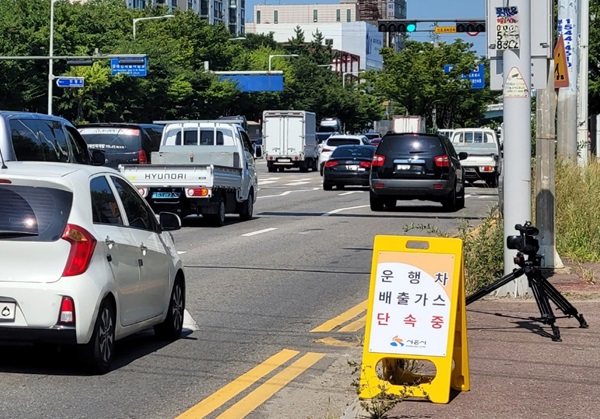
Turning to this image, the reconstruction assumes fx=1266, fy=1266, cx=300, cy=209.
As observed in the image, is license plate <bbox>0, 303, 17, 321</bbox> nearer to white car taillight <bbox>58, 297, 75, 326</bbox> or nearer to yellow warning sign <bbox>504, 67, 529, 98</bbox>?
white car taillight <bbox>58, 297, 75, 326</bbox>

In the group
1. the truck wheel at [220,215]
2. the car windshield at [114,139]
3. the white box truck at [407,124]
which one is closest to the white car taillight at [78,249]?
the truck wheel at [220,215]

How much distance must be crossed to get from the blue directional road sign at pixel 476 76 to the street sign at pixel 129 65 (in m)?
38.7

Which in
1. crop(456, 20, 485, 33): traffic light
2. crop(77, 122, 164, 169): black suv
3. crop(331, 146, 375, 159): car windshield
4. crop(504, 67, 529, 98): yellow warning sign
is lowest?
crop(331, 146, 375, 159): car windshield

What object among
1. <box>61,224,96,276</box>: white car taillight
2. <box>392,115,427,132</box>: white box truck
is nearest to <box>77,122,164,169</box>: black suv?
<box>61,224,96,276</box>: white car taillight

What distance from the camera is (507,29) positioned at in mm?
12344

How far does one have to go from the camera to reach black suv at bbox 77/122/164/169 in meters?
31.2

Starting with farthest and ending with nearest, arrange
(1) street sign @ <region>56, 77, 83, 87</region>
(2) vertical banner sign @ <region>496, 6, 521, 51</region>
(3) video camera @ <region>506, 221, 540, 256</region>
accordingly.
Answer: (1) street sign @ <region>56, 77, 83, 87</region> < (2) vertical banner sign @ <region>496, 6, 521, 51</region> < (3) video camera @ <region>506, 221, 540, 256</region>

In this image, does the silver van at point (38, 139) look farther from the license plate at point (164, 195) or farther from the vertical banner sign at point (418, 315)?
the vertical banner sign at point (418, 315)

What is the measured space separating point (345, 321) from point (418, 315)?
3.95 metres

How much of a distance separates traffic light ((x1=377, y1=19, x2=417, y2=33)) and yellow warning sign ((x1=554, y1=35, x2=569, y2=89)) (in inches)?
990

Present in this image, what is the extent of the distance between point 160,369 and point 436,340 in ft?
7.69

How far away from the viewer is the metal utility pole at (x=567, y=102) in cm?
1919

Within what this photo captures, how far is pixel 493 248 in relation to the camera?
43.1ft

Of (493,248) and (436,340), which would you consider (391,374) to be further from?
(493,248)
